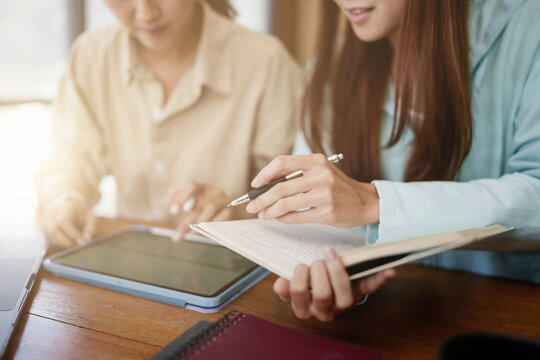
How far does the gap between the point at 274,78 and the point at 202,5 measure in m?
0.35

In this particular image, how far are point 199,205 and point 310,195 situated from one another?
48 cm

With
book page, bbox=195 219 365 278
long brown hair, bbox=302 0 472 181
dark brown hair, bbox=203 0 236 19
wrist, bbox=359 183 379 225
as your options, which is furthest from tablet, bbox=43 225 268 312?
Result: dark brown hair, bbox=203 0 236 19

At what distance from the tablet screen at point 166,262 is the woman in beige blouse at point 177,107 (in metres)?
0.48

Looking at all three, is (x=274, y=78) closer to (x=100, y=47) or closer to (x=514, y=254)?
(x=100, y=47)

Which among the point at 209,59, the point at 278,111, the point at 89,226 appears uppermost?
the point at 209,59

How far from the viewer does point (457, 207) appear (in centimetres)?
65

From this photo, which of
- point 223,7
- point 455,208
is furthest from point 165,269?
point 223,7

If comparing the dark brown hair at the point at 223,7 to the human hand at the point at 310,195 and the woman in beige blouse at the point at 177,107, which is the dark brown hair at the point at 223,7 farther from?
the human hand at the point at 310,195

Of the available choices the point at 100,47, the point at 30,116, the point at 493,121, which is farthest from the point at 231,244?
the point at 30,116

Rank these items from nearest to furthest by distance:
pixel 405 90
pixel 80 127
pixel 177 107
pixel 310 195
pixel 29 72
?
pixel 310 195 < pixel 405 90 < pixel 177 107 < pixel 80 127 < pixel 29 72

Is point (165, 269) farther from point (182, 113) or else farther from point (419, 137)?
point (182, 113)

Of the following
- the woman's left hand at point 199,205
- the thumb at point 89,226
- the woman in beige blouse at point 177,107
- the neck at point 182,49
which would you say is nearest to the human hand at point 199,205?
the woman's left hand at point 199,205

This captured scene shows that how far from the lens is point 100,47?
1.44m

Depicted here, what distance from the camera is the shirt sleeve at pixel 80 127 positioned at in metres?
1.35
